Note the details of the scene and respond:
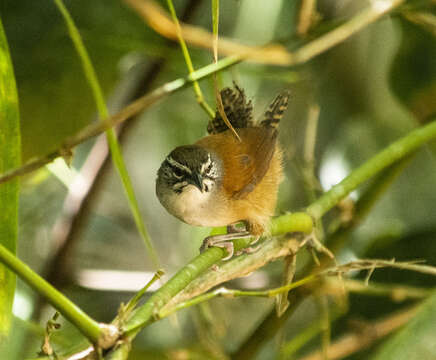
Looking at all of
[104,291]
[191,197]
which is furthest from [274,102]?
[104,291]

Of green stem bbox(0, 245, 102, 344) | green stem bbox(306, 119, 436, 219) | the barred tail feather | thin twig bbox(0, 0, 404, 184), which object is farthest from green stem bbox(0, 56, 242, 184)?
the barred tail feather

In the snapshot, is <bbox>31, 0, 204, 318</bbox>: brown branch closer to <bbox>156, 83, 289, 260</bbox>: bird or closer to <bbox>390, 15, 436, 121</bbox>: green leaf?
<bbox>156, 83, 289, 260</bbox>: bird

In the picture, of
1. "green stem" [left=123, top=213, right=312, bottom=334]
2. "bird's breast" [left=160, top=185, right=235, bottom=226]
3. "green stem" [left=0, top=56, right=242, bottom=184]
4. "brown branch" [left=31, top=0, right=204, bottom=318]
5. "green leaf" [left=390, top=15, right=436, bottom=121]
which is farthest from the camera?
"brown branch" [left=31, top=0, right=204, bottom=318]

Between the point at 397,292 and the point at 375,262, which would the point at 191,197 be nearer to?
the point at 397,292

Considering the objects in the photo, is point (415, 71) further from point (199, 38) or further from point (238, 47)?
point (199, 38)

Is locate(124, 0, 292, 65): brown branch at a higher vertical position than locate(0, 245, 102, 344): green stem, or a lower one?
higher

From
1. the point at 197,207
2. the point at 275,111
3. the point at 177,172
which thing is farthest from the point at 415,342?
the point at 275,111
